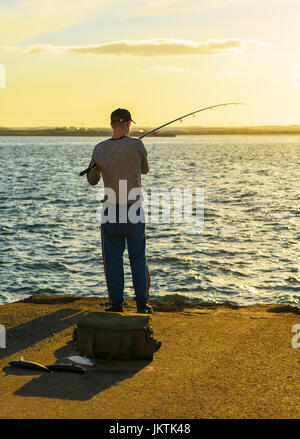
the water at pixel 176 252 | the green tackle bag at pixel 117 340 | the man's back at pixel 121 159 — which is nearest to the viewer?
the green tackle bag at pixel 117 340

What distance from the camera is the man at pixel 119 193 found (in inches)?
228

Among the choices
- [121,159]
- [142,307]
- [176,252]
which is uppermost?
[121,159]

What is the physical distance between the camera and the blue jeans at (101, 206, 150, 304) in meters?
5.88

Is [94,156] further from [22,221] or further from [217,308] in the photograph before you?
[22,221]

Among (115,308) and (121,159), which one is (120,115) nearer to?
(121,159)

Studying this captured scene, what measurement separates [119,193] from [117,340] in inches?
61.3

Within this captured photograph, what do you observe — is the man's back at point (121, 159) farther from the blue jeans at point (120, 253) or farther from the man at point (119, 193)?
the blue jeans at point (120, 253)

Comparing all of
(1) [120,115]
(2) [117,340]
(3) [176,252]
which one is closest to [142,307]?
(2) [117,340]

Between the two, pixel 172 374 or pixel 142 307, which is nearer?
pixel 172 374

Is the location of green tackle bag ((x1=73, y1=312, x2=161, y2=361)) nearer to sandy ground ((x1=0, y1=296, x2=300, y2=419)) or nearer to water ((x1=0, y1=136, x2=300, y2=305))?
sandy ground ((x1=0, y1=296, x2=300, y2=419))

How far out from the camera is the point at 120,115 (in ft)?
19.1

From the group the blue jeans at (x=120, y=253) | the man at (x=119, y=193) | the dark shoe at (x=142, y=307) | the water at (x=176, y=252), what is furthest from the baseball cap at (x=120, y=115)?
the water at (x=176, y=252)

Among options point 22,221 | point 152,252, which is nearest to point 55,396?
point 152,252

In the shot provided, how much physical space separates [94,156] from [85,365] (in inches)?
83.1
